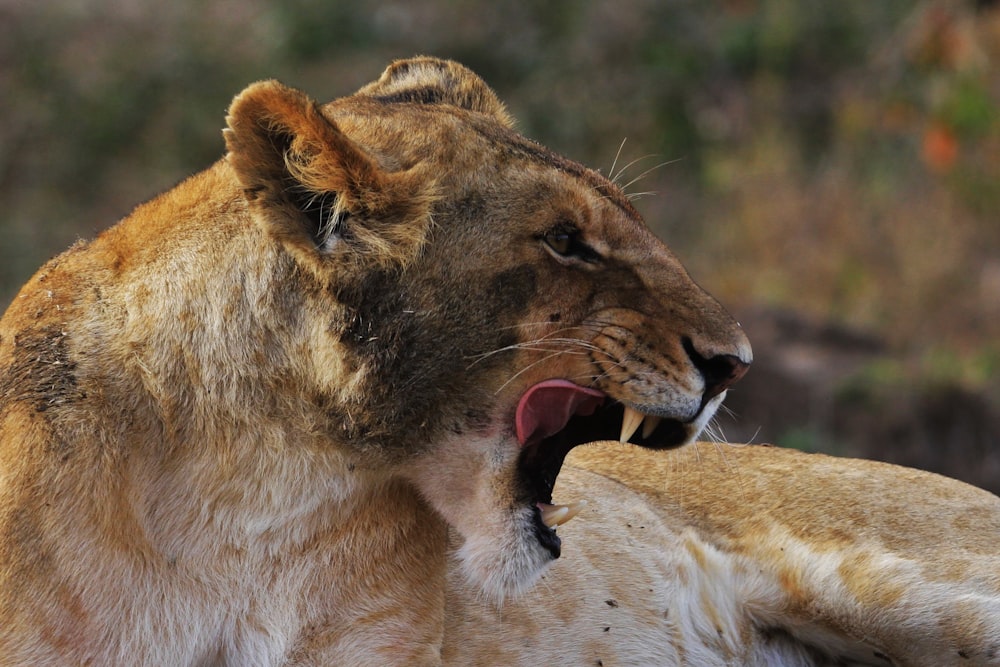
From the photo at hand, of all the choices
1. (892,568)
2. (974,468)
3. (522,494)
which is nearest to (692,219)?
(974,468)

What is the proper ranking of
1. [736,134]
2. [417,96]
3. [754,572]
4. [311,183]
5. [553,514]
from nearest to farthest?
[311,183] < [553,514] < [417,96] < [754,572] < [736,134]

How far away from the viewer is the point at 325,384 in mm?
2506

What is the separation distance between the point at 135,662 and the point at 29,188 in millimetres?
8054

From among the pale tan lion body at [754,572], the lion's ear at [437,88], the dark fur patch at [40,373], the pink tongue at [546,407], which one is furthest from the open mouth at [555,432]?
the dark fur patch at [40,373]

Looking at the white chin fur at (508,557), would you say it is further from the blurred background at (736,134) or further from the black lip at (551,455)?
the blurred background at (736,134)

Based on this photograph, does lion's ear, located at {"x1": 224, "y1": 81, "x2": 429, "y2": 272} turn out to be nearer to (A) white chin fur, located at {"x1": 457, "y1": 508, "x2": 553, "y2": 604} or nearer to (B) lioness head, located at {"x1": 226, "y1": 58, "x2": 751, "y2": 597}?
(B) lioness head, located at {"x1": 226, "y1": 58, "x2": 751, "y2": 597}

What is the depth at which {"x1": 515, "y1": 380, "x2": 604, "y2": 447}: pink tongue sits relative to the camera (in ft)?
8.39

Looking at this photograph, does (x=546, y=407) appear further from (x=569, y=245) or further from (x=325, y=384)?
(x=325, y=384)

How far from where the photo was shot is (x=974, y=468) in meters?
6.40

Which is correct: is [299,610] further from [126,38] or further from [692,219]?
[126,38]

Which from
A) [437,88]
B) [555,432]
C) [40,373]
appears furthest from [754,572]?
[40,373]

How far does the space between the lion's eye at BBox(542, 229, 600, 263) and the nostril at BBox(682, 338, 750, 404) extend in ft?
0.81

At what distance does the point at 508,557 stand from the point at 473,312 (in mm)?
488

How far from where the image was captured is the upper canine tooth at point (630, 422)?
2.62 metres
